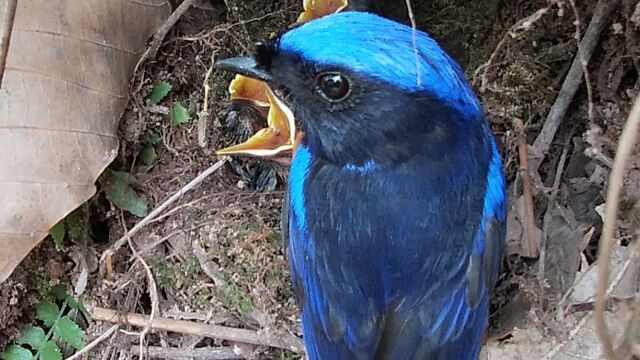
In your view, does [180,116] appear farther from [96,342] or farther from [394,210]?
[394,210]

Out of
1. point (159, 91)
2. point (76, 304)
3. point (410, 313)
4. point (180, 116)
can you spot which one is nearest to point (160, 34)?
point (159, 91)

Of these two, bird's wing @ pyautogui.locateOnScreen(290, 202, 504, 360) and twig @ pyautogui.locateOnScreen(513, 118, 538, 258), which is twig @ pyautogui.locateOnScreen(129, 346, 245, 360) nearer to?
bird's wing @ pyautogui.locateOnScreen(290, 202, 504, 360)

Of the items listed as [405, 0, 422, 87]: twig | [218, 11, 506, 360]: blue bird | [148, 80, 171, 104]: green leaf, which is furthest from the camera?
[148, 80, 171, 104]: green leaf

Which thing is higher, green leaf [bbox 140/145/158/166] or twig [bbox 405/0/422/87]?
twig [bbox 405/0/422/87]

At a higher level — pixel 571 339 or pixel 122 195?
pixel 122 195

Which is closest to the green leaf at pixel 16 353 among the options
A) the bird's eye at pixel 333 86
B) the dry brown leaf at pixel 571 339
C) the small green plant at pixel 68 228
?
the small green plant at pixel 68 228

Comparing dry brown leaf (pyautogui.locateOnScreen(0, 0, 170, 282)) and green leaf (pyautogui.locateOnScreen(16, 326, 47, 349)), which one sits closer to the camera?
dry brown leaf (pyautogui.locateOnScreen(0, 0, 170, 282))

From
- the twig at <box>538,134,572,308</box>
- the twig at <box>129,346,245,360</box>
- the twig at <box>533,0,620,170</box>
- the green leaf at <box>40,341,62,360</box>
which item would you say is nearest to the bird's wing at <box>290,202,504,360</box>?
the twig at <box>538,134,572,308</box>

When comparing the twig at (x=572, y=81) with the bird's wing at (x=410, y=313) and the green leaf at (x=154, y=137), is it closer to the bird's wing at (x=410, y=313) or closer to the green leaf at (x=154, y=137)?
the bird's wing at (x=410, y=313)
